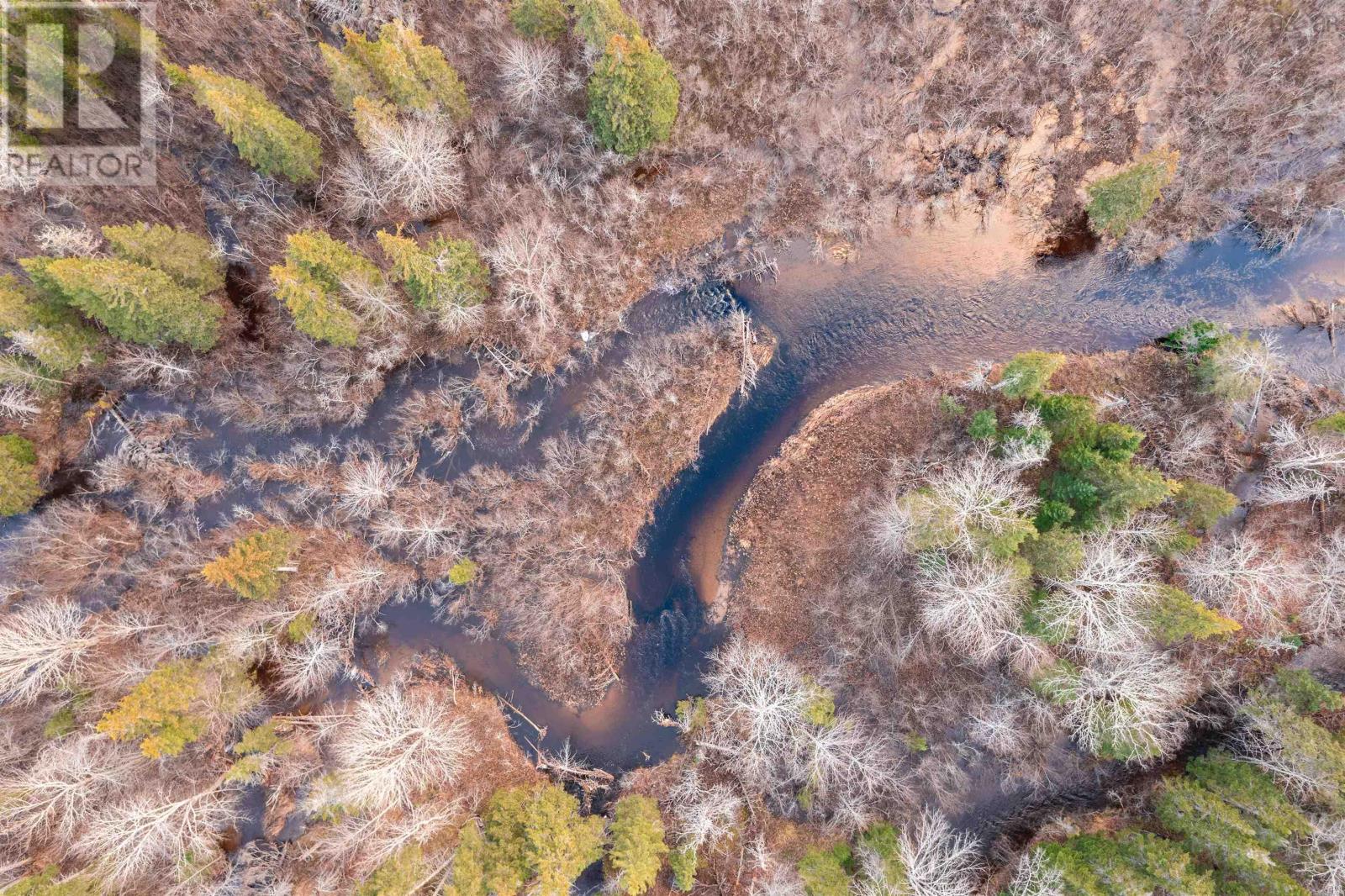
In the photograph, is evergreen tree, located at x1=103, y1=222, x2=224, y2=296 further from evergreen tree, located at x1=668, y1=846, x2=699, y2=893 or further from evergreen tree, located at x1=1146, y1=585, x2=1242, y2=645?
evergreen tree, located at x1=1146, y1=585, x2=1242, y2=645

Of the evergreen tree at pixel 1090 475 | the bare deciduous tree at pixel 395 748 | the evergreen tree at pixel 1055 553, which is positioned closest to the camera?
the evergreen tree at pixel 1090 475

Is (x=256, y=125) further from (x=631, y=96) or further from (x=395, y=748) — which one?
(x=395, y=748)

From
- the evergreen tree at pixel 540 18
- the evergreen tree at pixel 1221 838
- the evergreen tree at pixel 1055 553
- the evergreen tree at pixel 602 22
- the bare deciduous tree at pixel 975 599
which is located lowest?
the evergreen tree at pixel 1221 838

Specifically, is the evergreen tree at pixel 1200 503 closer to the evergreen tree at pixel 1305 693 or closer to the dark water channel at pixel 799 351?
the evergreen tree at pixel 1305 693

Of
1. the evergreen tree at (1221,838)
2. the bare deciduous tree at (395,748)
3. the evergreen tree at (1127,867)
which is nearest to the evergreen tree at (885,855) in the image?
the evergreen tree at (1127,867)

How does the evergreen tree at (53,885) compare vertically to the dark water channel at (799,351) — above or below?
below

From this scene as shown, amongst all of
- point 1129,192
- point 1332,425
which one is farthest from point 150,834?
point 1332,425

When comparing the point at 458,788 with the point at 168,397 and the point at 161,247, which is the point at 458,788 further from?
the point at 161,247
